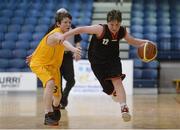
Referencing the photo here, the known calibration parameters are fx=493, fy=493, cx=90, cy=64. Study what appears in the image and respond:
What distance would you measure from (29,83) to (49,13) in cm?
445

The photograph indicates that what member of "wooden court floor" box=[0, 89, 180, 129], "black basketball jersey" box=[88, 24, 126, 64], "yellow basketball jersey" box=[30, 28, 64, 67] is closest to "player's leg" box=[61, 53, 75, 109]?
"wooden court floor" box=[0, 89, 180, 129]

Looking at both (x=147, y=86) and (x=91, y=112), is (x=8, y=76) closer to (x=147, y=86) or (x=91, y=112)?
(x=147, y=86)

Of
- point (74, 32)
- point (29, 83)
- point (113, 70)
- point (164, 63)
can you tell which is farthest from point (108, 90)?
point (164, 63)

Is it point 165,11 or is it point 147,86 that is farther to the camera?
point 165,11

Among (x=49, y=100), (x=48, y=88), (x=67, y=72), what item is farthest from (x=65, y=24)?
(x=67, y=72)

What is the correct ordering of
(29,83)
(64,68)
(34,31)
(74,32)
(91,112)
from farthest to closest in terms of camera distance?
(34,31) → (29,83) → (64,68) → (91,112) → (74,32)

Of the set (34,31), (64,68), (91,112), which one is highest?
(34,31)

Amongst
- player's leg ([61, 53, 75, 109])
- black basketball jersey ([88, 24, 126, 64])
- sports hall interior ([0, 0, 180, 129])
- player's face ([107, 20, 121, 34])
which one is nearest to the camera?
player's face ([107, 20, 121, 34])

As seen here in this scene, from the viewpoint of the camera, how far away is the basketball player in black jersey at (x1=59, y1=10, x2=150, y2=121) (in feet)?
20.6

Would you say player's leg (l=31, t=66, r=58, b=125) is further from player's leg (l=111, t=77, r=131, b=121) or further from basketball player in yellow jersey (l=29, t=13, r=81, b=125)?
player's leg (l=111, t=77, r=131, b=121)

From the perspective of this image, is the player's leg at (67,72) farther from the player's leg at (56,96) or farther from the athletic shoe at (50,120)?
the athletic shoe at (50,120)

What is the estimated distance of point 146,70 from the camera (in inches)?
562

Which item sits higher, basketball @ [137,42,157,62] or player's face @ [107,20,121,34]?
player's face @ [107,20,121,34]

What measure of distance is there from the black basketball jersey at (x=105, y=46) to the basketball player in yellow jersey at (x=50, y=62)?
0.41 meters
